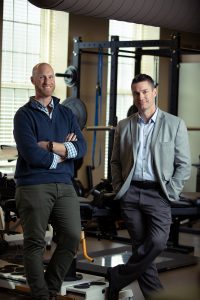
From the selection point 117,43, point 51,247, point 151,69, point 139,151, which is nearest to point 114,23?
point 151,69

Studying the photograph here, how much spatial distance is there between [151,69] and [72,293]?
215 inches

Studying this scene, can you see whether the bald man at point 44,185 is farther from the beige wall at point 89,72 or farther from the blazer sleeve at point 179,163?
the beige wall at point 89,72

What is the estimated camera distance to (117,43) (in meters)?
7.15

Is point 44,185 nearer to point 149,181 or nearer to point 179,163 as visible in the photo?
point 149,181

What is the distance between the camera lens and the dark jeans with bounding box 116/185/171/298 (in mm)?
3633

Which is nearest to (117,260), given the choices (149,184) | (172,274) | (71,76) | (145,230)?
(172,274)

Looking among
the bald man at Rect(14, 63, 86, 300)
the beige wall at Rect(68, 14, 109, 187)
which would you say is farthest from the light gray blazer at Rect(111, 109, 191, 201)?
the beige wall at Rect(68, 14, 109, 187)

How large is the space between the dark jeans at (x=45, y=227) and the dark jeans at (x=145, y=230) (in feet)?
1.07

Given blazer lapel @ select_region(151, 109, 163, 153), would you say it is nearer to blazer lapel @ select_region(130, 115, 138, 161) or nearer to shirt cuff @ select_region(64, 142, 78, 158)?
blazer lapel @ select_region(130, 115, 138, 161)

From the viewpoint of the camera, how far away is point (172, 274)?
196 inches

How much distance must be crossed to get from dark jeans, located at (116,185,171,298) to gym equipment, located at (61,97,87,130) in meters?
3.64

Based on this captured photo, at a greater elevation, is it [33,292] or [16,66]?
[16,66]

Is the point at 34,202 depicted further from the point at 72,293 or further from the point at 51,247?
the point at 51,247

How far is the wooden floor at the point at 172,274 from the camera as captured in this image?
424 cm
